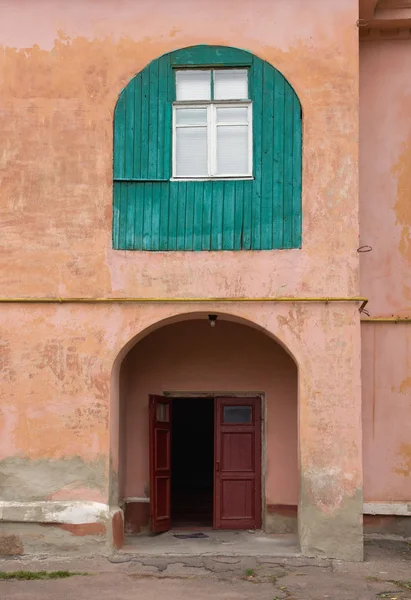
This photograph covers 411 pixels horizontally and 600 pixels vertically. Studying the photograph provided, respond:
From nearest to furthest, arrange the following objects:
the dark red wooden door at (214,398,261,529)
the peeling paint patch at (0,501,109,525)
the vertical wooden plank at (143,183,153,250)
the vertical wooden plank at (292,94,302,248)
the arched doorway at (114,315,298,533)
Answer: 1. the peeling paint patch at (0,501,109,525)
2. the vertical wooden plank at (292,94,302,248)
3. the vertical wooden plank at (143,183,153,250)
4. the arched doorway at (114,315,298,533)
5. the dark red wooden door at (214,398,261,529)

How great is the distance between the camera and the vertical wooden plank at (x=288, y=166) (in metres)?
12.3

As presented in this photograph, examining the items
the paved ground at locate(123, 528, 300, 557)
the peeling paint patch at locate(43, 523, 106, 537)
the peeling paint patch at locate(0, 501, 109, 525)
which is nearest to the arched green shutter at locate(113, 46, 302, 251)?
the peeling paint patch at locate(0, 501, 109, 525)

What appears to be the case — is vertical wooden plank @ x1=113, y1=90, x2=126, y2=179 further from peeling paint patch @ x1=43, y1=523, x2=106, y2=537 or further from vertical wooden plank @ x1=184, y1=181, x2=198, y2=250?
peeling paint patch @ x1=43, y1=523, x2=106, y2=537

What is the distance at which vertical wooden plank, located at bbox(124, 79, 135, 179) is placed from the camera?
12.5 m

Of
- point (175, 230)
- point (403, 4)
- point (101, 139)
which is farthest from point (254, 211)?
point (403, 4)

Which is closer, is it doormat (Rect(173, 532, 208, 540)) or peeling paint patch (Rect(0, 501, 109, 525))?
peeling paint patch (Rect(0, 501, 109, 525))

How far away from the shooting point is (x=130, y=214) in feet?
40.9

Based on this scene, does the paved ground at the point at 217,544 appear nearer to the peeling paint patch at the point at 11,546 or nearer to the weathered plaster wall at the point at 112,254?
the weathered plaster wall at the point at 112,254

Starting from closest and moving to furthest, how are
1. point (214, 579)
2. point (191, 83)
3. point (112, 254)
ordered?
1. point (214, 579)
2. point (112, 254)
3. point (191, 83)

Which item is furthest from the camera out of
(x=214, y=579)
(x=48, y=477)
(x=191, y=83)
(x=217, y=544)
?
(x=217, y=544)

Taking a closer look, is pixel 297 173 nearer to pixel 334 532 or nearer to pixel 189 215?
pixel 189 215

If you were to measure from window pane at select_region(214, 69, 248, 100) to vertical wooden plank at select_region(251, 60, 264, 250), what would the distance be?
168 mm

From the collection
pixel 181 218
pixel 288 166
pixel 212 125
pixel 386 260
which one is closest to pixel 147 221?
pixel 181 218

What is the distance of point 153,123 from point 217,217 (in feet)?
5.26
